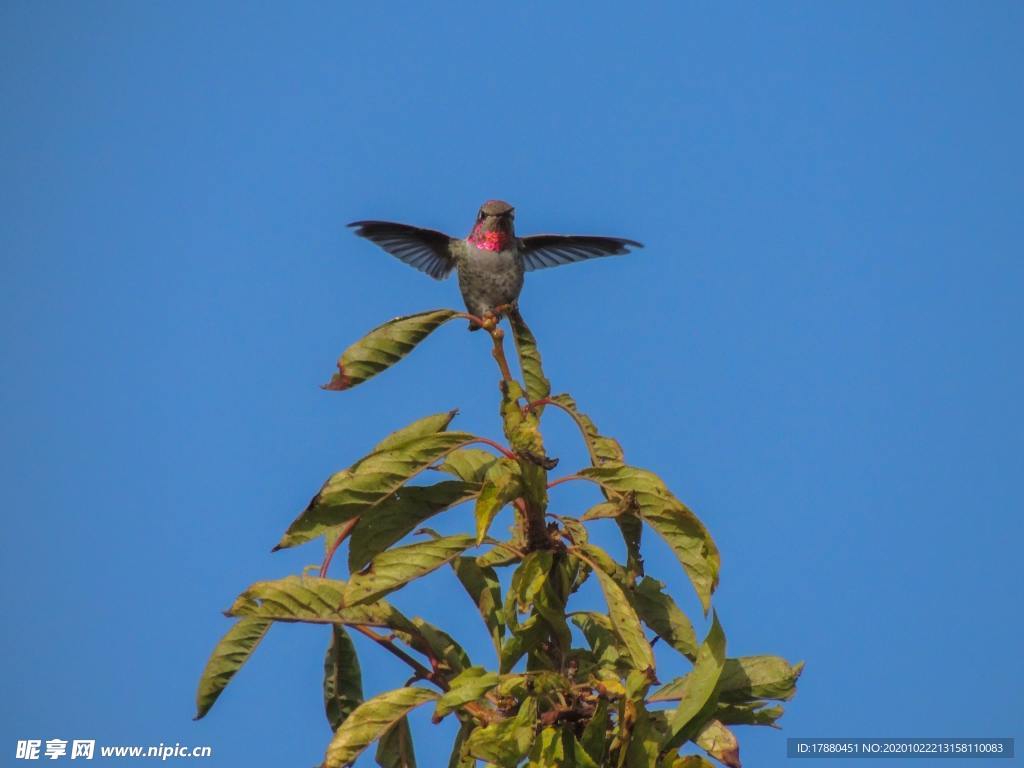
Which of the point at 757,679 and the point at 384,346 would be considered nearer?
the point at 384,346

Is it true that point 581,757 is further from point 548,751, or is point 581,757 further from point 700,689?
point 700,689

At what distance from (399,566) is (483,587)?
0.79 metres

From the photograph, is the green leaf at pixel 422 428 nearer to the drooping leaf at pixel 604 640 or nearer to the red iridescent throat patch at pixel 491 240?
the drooping leaf at pixel 604 640

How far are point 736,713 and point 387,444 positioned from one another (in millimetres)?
1793

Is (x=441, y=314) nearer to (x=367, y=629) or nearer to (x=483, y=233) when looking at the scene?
(x=367, y=629)

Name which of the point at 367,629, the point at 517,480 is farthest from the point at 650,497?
the point at 367,629

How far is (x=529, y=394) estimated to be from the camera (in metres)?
5.38

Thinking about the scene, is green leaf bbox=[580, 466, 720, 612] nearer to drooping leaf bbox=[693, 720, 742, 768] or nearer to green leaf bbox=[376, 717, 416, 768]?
drooping leaf bbox=[693, 720, 742, 768]

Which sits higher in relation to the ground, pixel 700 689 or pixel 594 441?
pixel 594 441

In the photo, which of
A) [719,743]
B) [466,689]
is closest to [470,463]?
[466,689]

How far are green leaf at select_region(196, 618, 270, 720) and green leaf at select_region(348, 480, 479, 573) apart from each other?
451 millimetres

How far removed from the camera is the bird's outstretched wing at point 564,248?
8234mm

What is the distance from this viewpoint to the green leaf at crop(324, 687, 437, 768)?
458cm

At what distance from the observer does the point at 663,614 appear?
5.13 meters
